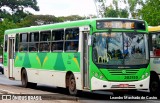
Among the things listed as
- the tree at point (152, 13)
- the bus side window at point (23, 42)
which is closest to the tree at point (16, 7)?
the tree at point (152, 13)

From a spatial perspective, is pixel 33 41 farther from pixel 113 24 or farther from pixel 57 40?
pixel 113 24

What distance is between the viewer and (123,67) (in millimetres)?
16938

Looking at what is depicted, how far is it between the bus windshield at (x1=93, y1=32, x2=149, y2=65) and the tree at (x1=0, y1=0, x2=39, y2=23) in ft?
231

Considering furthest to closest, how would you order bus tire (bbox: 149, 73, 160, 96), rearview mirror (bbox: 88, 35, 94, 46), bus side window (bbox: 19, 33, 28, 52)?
bus side window (bbox: 19, 33, 28, 52) < bus tire (bbox: 149, 73, 160, 96) < rearview mirror (bbox: 88, 35, 94, 46)

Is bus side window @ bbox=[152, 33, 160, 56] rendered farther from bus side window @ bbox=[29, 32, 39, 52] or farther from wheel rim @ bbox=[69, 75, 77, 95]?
bus side window @ bbox=[29, 32, 39, 52]

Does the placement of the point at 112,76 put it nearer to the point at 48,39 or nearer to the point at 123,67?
the point at 123,67

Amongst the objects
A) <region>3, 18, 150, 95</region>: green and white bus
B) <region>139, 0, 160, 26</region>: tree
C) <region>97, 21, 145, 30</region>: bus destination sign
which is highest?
<region>139, 0, 160, 26</region>: tree

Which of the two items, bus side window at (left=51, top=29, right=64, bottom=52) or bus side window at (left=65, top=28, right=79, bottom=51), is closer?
bus side window at (left=65, top=28, right=79, bottom=51)

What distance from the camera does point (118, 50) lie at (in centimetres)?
1706

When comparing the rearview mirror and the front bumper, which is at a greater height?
the rearview mirror

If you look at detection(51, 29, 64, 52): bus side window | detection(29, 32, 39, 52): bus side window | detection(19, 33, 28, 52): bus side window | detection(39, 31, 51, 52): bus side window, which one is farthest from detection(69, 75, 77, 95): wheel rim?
detection(19, 33, 28, 52): bus side window

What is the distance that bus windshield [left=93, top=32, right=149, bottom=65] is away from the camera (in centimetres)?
1700

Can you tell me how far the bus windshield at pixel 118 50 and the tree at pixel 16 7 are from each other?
2766 inches

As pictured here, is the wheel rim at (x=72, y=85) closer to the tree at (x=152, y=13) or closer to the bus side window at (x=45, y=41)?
the bus side window at (x=45, y=41)
